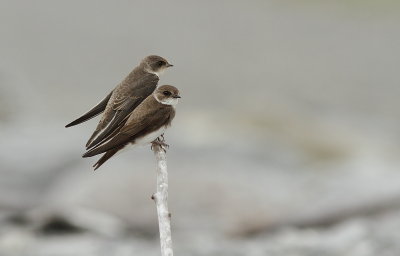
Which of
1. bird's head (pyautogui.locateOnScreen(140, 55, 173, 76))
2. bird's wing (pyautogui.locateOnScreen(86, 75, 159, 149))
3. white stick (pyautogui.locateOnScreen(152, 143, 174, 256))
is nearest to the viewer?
→ white stick (pyautogui.locateOnScreen(152, 143, 174, 256))

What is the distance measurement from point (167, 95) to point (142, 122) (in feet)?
0.97

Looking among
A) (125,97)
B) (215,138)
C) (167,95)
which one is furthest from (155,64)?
(215,138)

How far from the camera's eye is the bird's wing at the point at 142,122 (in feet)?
26.4

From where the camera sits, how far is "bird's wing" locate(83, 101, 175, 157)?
26.4 ft

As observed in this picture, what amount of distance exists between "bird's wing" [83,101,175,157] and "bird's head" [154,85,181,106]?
0.17 feet

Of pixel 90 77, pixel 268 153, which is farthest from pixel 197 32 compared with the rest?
pixel 268 153

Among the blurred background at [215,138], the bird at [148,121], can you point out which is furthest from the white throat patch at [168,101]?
the blurred background at [215,138]

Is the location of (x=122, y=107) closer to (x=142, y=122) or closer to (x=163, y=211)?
(x=142, y=122)

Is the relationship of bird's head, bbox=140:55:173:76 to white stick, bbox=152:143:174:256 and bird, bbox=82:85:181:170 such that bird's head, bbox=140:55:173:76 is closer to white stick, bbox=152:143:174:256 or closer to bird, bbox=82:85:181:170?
bird, bbox=82:85:181:170

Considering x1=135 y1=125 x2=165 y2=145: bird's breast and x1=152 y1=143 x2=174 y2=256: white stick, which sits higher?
x1=135 y1=125 x2=165 y2=145: bird's breast

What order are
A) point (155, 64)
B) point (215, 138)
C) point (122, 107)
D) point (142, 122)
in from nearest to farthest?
point (122, 107) → point (142, 122) → point (155, 64) → point (215, 138)

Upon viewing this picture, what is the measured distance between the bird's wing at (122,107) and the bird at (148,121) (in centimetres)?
4

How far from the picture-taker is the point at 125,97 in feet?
26.8

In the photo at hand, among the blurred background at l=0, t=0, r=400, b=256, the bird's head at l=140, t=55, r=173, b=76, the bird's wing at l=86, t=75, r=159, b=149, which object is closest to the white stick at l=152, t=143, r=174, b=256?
the bird's wing at l=86, t=75, r=159, b=149
